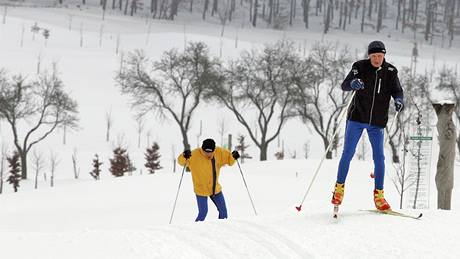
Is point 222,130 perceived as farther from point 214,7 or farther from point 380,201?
point 214,7

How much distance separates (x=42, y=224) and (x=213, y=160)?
430 inches

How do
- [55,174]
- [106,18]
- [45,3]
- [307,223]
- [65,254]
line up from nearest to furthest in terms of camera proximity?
[65,254] → [307,223] → [55,174] → [106,18] → [45,3]

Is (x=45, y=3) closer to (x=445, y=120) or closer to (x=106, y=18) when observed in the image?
(x=106, y=18)

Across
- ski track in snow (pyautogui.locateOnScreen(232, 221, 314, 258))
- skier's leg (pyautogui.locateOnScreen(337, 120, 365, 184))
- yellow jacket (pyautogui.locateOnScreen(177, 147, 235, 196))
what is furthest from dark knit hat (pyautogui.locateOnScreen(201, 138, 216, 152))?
skier's leg (pyautogui.locateOnScreen(337, 120, 365, 184))

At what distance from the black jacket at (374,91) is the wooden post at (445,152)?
319cm

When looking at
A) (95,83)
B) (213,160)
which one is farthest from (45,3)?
(213,160)

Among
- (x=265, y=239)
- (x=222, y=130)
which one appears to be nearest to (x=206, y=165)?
(x=265, y=239)

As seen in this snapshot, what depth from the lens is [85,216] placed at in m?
18.8

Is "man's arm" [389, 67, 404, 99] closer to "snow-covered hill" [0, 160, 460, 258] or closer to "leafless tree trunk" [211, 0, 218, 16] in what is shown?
"snow-covered hill" [0, 160, 460, 258]

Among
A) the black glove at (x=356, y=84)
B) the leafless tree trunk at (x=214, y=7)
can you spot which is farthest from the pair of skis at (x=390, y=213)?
the leafless tree trunk at (x=214, y=7)

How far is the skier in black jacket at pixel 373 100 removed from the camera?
6805mm

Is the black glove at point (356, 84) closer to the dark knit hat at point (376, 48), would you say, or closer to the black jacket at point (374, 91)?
the black jacket at point (374, 91)

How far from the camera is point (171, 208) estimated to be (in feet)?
64.1

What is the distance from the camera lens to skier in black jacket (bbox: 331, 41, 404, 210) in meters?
6.80
